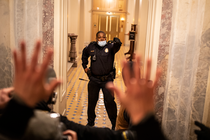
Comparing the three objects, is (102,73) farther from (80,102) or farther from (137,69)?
(137,69)

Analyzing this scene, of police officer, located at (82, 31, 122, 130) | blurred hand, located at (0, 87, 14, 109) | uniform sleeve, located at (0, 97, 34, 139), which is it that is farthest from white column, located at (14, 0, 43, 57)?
uniform sleeve, located at (0, 97, 34, 139)

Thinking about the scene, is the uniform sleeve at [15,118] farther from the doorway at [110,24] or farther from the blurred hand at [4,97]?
the doorway at [110,24]

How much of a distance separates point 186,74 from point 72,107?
2.65 metres

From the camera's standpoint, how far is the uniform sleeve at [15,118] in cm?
84

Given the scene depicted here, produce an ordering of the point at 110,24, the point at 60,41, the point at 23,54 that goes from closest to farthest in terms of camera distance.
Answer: the point at 23,54 → the point at 60,41 → the point at 110,24

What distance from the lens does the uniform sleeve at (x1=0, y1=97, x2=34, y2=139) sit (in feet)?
2.74

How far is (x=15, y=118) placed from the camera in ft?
2.76

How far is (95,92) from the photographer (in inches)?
141

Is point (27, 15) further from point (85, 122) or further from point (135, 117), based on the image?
point (135, 117)

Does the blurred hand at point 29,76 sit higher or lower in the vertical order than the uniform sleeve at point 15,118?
higher

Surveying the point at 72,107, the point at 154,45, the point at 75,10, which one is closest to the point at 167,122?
the point at 154,45

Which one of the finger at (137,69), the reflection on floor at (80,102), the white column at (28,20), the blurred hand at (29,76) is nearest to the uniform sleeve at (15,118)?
the blurred hand at (29,76)

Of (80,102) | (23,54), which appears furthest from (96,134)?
(80,102)

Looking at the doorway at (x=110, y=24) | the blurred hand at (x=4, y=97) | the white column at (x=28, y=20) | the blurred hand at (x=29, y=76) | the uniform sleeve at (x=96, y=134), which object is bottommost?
the uniform sleeve at (x=96, y=134)
